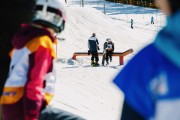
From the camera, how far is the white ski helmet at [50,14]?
274 cm

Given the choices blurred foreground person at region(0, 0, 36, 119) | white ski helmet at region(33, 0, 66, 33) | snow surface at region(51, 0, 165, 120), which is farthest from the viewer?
snow surface at region(51, 0, 165, 120)

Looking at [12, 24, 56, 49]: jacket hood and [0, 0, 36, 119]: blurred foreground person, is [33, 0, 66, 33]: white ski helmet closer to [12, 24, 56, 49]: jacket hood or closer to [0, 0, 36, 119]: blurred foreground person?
[12, 24, 56, 49]: jacket hood

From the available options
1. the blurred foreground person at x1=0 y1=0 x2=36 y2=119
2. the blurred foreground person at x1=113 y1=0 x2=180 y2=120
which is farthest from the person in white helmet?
the blurred foreground person at x1=113 y1=0 x2=180 y2=120

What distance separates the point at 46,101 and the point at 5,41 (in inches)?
23.4

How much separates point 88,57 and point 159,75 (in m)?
18.5

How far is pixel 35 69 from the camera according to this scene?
2.58m

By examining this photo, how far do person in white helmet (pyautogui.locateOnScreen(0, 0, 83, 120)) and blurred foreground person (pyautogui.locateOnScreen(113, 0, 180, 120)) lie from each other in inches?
52.3

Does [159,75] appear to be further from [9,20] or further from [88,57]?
[88,57]

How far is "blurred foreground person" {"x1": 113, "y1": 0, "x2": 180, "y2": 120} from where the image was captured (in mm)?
1137

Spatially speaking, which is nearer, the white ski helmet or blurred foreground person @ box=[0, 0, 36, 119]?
the white ski helmet

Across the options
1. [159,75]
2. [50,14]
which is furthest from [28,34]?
[159,75]

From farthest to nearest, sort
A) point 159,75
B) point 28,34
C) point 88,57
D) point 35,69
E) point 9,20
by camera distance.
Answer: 1. point 88,57
2. point 9,20
3. point 28,34
4. point 35,69
5. point 159,75

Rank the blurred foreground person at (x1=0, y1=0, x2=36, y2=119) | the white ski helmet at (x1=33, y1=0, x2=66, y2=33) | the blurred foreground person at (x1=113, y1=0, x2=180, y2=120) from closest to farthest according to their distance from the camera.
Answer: the blurred foreground person at (x1=113, y1=0, x2=180, y2=120) < the white ski helmet at (x1=33, y1=0, x2=66, y2=33) < the blurred foreground person at (x1=0, y1=0, x2=36, y2=119)

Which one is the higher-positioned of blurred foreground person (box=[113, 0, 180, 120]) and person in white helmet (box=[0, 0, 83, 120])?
blurred foreground person (box=[113, 0, 180, 120])
